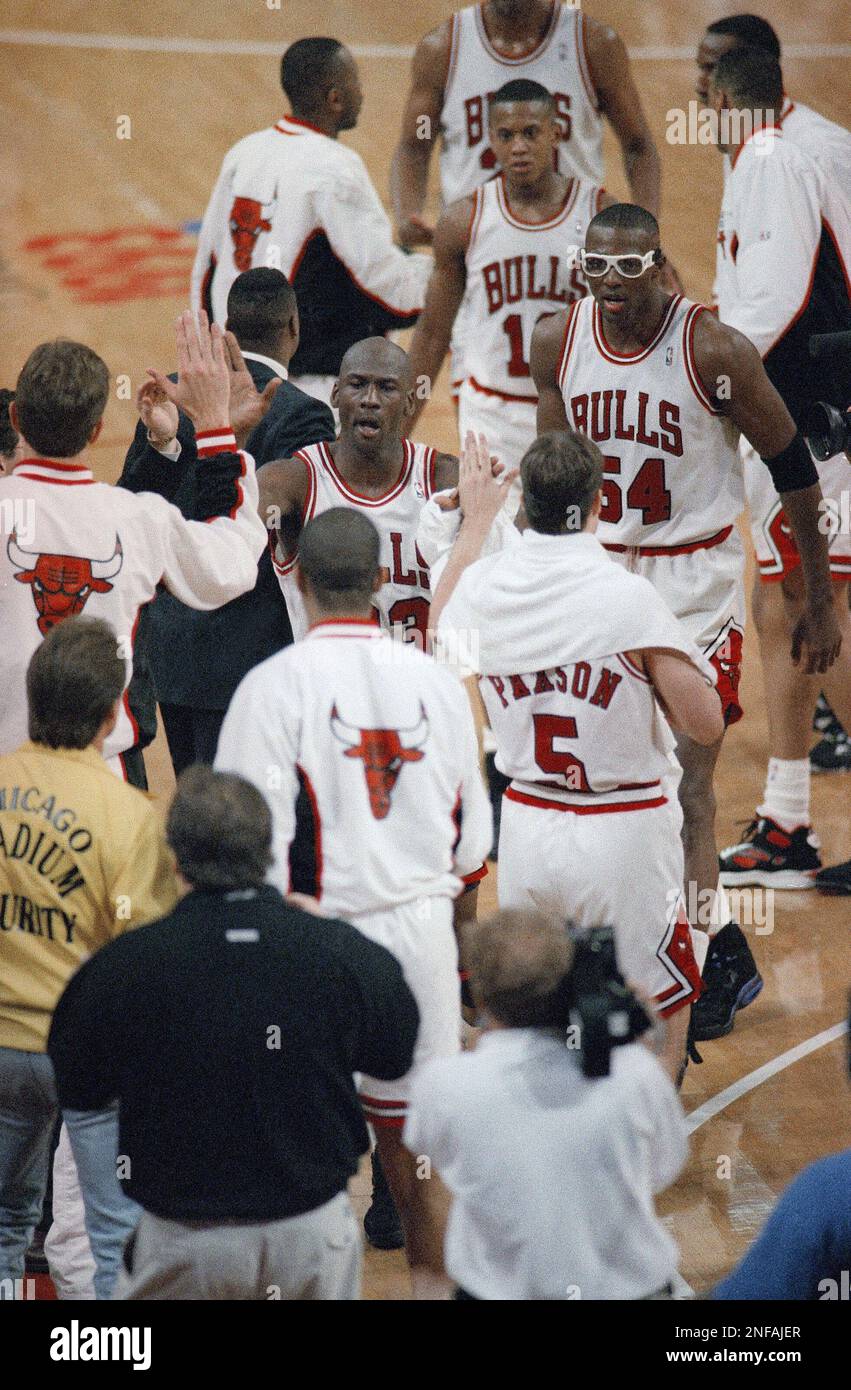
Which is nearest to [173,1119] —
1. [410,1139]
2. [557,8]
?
[410,1139]

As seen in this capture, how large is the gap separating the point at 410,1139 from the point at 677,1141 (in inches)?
17.3

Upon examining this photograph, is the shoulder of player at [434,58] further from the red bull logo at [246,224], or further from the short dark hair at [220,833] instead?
the short dark hair at [220,833]

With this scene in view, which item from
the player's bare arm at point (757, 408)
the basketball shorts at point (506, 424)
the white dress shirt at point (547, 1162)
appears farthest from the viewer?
the basketball shorts at point (506, 424)

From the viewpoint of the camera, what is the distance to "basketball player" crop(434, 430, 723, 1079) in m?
4.48

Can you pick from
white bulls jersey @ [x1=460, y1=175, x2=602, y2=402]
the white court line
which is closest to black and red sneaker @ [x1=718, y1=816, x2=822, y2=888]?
white bulls jersey @ [x1=460, y1=175, x2=602, y2=402]

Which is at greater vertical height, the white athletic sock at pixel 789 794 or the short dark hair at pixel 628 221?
the short dark hair at pixel 628 221

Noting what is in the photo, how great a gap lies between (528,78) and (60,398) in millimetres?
A: 4446

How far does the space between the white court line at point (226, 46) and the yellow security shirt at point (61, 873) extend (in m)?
12.3

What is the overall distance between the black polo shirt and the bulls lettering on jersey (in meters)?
1.33

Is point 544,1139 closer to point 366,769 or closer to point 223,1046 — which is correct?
point 223,1046

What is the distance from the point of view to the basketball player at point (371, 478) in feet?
17.3

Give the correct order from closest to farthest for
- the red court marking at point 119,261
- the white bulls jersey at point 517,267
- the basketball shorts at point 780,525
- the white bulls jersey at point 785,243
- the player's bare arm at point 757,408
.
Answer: the player's bare arm at point 757,408 < the white bulls jersey at point 785,243 < the basketball shorts at point 780,525 < the white bulls jersey at point 517,267 < the red court marking at point 119,261

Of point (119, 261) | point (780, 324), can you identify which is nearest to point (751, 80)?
point (780, 324)

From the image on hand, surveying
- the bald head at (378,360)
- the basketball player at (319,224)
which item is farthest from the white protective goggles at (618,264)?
the basketball player at (319,224)
